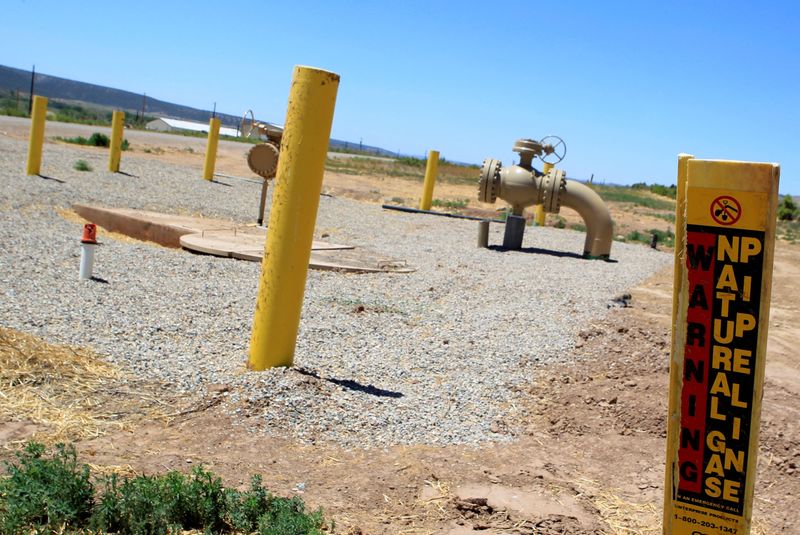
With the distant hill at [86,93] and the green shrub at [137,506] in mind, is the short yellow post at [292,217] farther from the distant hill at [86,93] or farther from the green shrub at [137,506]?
the distant hill at [86,93]

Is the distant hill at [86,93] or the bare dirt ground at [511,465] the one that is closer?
the bare dirt ground at [511,465]

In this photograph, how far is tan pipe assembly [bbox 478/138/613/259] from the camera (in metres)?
14.4

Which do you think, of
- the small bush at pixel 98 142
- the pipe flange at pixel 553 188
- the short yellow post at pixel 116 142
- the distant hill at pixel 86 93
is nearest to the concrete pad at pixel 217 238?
the pipe flange at pixel 553 188

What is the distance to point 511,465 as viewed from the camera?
448 centimetres

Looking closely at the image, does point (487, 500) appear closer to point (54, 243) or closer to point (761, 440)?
point (761, 440)

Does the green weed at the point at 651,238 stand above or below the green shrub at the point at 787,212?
below

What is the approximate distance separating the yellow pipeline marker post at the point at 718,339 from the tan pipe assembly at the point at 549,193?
11.8 meters

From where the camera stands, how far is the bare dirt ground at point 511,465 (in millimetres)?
3801

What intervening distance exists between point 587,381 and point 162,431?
3174 mm

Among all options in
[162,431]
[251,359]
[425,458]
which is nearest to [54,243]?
[251,359]

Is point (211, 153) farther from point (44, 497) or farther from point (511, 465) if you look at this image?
point (44, 497)

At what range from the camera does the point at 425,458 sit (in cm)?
442

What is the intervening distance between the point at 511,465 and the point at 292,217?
2010mm

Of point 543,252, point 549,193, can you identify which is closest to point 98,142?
point 543,252
